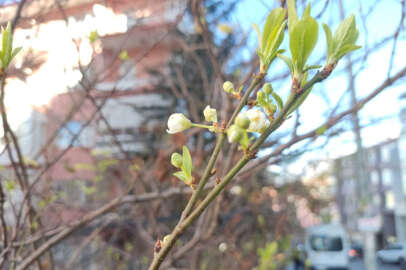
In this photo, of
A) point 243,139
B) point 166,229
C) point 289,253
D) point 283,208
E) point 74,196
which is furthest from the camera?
point 289,253

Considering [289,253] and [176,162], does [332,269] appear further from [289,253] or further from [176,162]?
[176,162]

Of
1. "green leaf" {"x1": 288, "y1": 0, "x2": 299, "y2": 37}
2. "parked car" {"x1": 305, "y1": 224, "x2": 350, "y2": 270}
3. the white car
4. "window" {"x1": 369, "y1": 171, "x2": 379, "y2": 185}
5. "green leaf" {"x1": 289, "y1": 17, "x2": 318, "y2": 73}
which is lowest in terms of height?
"parked car" {"x1": 305, "y1": 224, "x2": 350, "y2": 270}

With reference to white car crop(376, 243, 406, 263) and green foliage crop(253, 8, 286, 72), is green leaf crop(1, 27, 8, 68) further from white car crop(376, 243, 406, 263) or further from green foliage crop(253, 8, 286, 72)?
white car crop(376, 243, 406, 263)

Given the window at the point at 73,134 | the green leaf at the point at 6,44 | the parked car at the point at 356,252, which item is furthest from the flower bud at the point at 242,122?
the parked car at the point at 356,252

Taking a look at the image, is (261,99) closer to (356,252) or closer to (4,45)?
(4,45)

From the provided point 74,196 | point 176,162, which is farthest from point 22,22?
point 74,196

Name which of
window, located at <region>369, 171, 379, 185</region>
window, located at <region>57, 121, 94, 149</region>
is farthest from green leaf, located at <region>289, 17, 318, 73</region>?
window, located at <region>369, 171, 379, 185</region>
